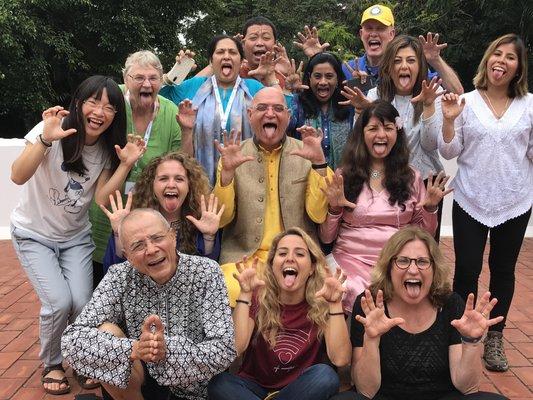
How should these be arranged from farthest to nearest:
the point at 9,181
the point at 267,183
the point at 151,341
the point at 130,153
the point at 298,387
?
the point at 9,181 → the point at 267,183 → the point at 130,153 → the point at 298,387 → the point at 151,341

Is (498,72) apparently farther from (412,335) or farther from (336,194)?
(412,335)

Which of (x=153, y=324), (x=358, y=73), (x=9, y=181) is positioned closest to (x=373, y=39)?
(x=358, y=73)

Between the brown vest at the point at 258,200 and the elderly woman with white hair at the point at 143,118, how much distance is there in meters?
0.56

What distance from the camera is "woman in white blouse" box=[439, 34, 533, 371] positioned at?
3572 mm

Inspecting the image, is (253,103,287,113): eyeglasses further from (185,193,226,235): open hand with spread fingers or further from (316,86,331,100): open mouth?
(185,193,226,235): open hand with spread fingers

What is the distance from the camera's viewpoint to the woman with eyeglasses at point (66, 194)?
3.46m

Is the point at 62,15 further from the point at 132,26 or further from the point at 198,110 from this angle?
the point at 198,110

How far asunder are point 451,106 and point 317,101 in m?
1.00

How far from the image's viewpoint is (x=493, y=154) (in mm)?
3609

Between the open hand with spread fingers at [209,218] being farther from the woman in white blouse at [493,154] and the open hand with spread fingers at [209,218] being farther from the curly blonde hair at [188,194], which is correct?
the woman in white blouse at [493,154]

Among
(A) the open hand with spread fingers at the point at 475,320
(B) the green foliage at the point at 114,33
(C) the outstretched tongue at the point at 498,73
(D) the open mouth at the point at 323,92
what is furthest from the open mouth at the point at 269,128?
(B) the green foliage at the point at 114,33

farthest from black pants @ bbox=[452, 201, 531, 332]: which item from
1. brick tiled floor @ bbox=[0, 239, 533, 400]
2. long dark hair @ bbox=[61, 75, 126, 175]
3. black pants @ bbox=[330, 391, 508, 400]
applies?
long dark hair @ bbox=[61, 75, 126, 175]

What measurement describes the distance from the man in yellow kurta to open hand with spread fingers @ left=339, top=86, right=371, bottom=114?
0.46 metres

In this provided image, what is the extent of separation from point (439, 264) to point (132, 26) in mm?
14086
